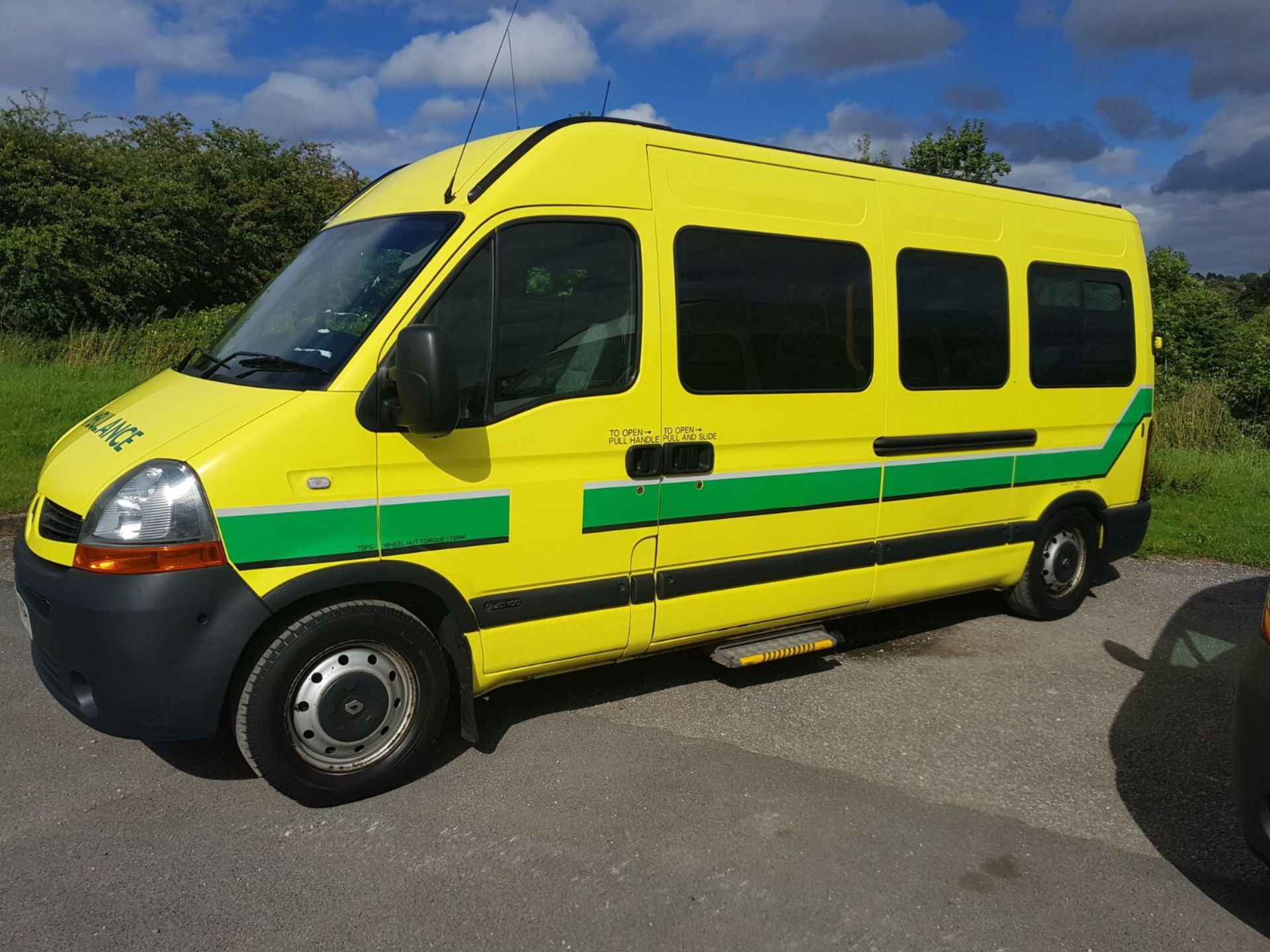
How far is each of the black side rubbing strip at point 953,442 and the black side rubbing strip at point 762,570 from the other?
0.51 metres

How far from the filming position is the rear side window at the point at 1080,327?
5812 millimetres

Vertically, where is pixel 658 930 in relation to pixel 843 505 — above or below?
below

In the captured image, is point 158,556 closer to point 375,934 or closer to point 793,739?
point 375,934

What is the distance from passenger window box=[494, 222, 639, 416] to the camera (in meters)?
3.90

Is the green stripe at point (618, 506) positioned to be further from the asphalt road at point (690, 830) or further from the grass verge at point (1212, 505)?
the grass verge at point (1212, 505)

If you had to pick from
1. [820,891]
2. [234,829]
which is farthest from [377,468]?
[820,891]

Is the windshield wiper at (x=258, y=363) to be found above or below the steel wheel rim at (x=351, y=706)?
above

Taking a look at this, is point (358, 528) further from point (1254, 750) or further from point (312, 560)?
point (1254, 750)

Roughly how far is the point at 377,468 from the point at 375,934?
1.56 meters

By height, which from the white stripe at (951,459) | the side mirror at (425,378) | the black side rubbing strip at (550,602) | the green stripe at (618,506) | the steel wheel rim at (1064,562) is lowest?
the steel wheel rim at (1064,562)

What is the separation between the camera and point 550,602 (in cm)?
409

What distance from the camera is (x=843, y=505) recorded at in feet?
16.2

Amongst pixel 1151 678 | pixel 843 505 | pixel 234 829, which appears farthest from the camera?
pixel 1151 678

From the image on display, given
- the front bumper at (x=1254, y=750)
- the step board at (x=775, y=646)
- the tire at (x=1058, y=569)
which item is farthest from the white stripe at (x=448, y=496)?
the tire at (x=1058, y=569)
